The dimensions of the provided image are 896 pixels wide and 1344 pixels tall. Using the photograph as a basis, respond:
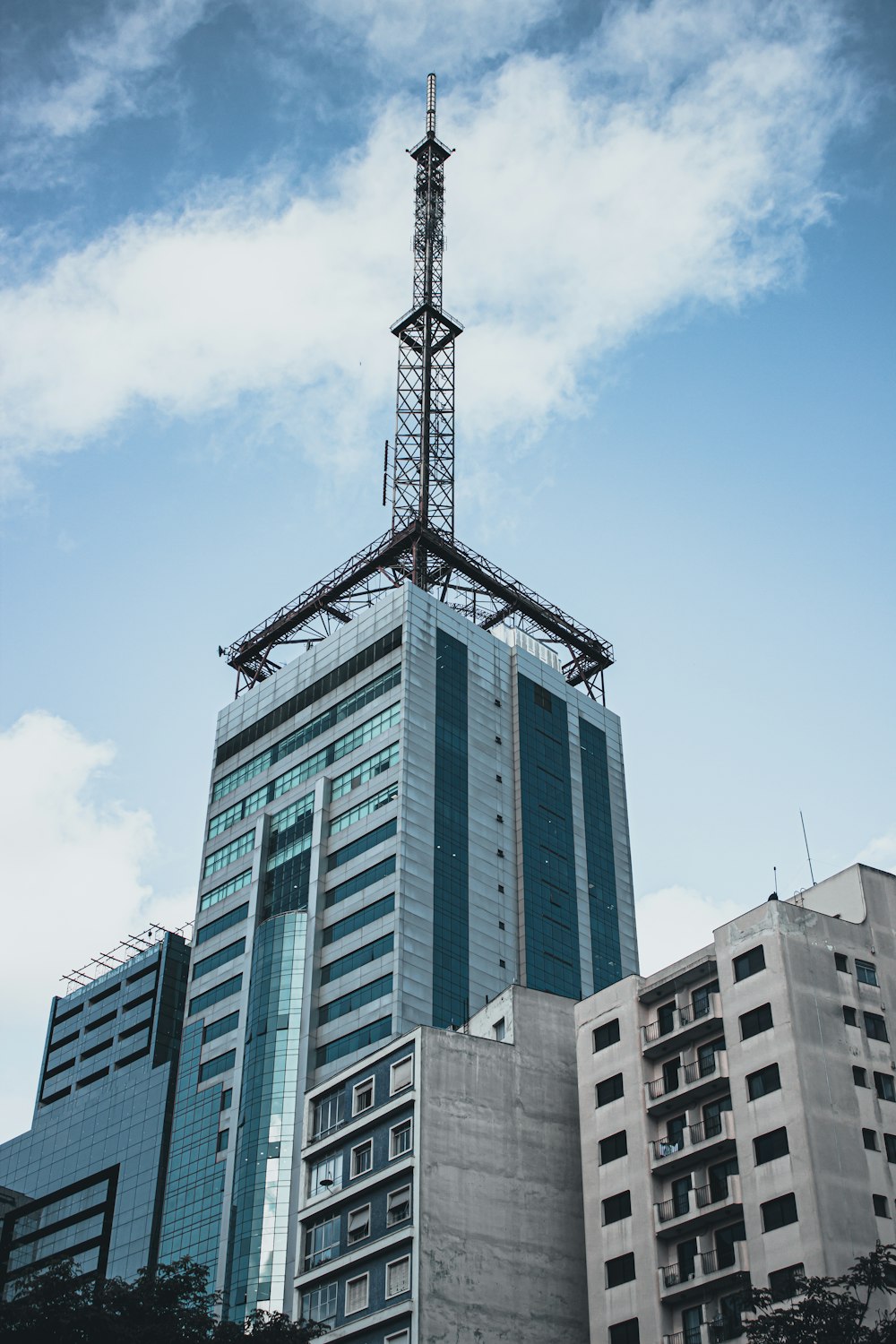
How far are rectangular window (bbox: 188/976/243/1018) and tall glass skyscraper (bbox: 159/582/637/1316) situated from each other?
179 millimetres

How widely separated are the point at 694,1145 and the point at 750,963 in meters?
8.87

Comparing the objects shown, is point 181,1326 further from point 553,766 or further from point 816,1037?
point 553,766

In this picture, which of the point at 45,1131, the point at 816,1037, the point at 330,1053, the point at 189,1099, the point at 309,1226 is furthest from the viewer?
the point at 45,1131

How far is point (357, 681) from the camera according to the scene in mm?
136500

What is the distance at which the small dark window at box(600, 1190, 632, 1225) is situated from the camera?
246 feet

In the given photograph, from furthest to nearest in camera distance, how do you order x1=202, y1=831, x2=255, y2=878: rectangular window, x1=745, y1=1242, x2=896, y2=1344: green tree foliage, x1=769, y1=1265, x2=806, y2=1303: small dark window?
x1=202, y1=831, x2=255, y2=878: rectangular window, x1=769, y1=1265, x2=806, y2=1303: small dark window, x1=745, y1=1242, x2=896, y2=1344: green tree foliage

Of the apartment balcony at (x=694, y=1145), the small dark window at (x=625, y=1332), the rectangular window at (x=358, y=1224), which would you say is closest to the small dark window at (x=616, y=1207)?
the apartment balcony at (x=694, y=1145)

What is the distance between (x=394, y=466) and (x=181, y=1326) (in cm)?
10774

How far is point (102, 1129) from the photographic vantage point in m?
143

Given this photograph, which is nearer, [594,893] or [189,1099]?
[189,1099]

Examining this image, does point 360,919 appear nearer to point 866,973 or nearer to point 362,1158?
point 362,1158

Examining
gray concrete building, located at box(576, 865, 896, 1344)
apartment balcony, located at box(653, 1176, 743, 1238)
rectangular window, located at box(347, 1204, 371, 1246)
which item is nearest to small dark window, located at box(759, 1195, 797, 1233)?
gray concrete building, located at box(576, 865, 896, 1344)

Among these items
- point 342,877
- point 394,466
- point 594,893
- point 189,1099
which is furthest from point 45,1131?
point 394,466

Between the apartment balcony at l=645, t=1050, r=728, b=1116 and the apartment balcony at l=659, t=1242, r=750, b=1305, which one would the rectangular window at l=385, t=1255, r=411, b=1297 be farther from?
the apartment balcony at l=645, t=1050, r=728, b=1116
